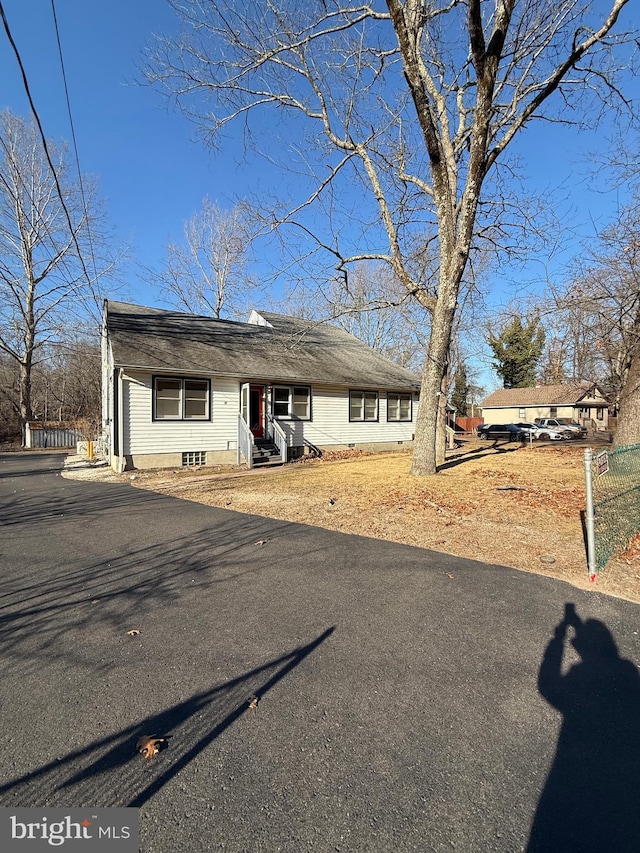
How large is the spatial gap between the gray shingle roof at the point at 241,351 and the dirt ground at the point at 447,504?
3596 mm

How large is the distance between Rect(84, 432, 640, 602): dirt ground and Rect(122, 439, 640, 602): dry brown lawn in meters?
0.01

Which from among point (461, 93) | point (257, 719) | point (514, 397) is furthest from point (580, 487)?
point (514, 397)

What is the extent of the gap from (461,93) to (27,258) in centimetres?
2862

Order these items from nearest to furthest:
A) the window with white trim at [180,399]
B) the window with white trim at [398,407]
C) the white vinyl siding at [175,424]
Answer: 1. the white vinyl siding at [175,424]
2. the window with white trim at [180,399]
3. the window with white trim at [398,407]

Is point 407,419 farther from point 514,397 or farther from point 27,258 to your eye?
point 514,397

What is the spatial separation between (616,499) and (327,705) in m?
5.22

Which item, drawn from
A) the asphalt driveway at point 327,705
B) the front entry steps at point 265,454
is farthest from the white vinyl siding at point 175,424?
the asphalt driveway at point 327,705

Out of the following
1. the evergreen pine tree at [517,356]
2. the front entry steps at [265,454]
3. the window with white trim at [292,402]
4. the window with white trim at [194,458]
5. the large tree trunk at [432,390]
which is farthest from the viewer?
the evergreen pine tree at [517,356]

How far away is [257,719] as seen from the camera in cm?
227

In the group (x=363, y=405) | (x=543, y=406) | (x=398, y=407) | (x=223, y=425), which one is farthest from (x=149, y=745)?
(x=543, y=406)

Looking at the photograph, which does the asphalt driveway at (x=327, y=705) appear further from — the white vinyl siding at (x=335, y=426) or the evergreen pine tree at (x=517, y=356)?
the evergreen pine tree at (x=517, y=356)

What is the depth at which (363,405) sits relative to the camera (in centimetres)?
1861

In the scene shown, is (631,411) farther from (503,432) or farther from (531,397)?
(531,397)

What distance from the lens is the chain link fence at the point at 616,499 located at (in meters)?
5.08
